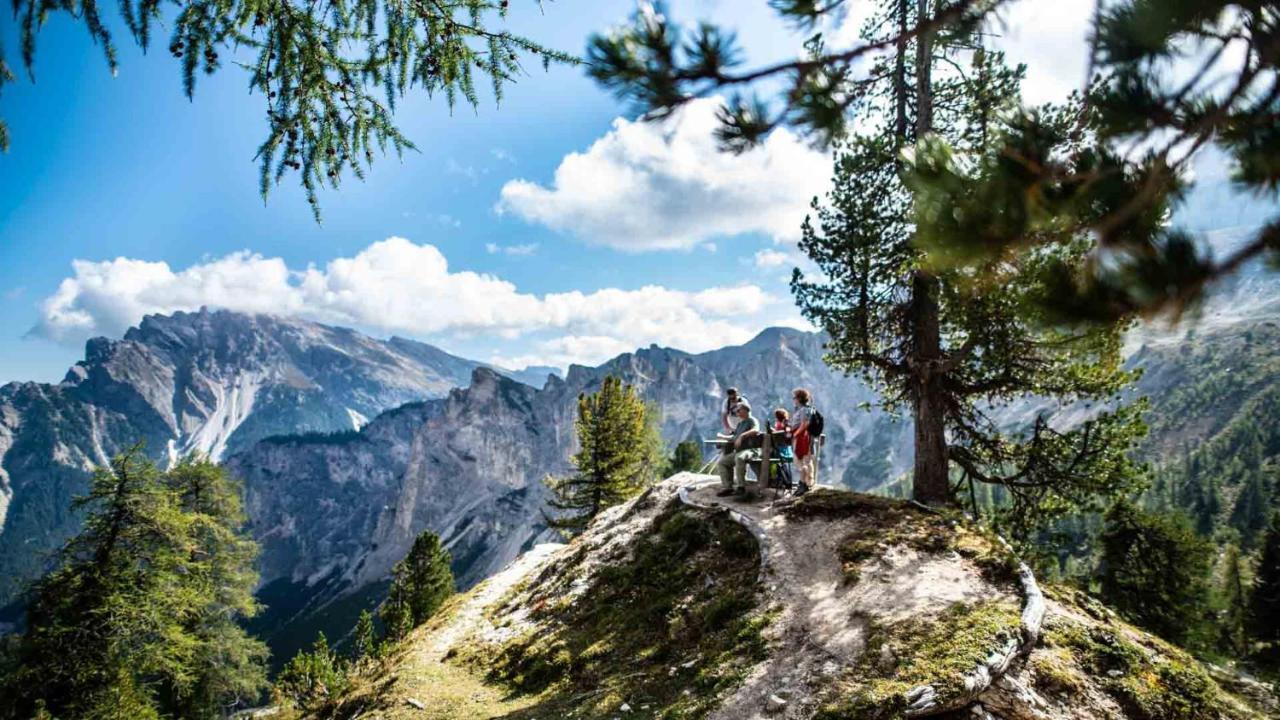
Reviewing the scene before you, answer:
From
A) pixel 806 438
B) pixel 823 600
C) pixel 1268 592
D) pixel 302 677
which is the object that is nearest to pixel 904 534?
pixel 823 600

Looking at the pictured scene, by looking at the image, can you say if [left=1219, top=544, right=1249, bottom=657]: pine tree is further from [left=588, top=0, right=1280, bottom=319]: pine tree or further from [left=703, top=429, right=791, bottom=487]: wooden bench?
[left=588, top=0, right=1280, bottom=319]: pine tree

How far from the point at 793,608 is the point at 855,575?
1203 mm

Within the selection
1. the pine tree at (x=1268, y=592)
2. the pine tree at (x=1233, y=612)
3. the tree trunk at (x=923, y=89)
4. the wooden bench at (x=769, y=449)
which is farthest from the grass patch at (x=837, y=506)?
the pine tree at (x=1233, y=612)

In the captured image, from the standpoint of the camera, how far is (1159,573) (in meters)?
26.1

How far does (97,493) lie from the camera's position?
1741 cm

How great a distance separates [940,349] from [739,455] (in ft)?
17.0

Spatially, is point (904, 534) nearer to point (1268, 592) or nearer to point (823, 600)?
point (823, 600)

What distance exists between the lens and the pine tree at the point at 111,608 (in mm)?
15336

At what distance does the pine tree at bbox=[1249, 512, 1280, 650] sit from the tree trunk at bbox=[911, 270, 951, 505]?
33486mm

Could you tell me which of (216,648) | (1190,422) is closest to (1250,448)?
(1190,422)

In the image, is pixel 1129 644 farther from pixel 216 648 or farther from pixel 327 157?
pixel 216 648

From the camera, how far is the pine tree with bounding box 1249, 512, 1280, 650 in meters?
30.4

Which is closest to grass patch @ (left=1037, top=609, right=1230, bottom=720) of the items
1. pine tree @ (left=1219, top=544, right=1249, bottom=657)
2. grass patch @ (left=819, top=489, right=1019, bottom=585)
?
grass patch @ (left=819, top=489, right=1019, bottom=585)

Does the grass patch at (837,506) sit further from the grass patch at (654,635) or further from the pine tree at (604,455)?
the pine tree at (604,455)
